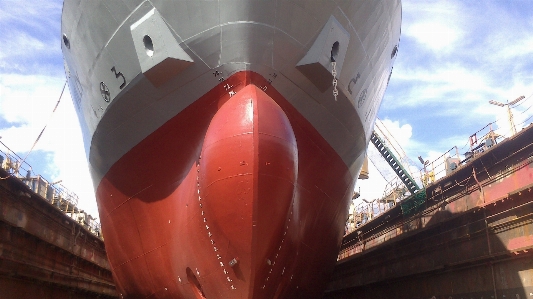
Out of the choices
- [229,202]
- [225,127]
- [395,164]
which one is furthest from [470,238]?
[395,164]

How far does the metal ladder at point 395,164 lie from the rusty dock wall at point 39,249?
11548 millimetres

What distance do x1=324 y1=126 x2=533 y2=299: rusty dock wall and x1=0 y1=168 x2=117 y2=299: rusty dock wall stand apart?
32.1ft

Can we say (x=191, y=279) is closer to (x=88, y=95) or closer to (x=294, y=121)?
(x=294, y=121)

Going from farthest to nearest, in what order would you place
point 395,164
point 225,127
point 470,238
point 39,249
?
point 395,164
point 39,249
point 470,238
point 225,127

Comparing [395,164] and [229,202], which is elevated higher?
[395,164]

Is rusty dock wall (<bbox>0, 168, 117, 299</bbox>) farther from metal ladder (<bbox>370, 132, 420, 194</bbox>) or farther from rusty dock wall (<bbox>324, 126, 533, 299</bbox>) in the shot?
metal ladder (<bbox>370, 132, 420, 194</bbox>)

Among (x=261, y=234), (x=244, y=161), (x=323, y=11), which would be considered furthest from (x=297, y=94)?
(x=261, y=234)

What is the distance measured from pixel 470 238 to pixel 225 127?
7034mm

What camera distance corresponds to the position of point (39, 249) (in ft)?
38.0

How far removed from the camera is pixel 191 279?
664 centimetres

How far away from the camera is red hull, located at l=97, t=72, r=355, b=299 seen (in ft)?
18.4

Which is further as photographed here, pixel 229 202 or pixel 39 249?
pixel 39 249

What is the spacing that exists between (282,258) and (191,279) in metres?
1.53

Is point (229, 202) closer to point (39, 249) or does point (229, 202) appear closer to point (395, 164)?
point (39, 249)
